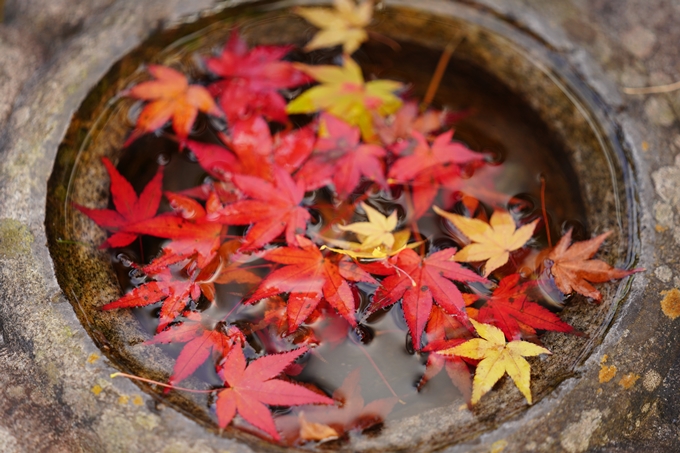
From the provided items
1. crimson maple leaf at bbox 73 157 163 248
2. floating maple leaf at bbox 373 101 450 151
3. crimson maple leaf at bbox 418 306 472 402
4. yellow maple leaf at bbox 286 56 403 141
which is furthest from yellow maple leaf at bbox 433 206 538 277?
crimson maple leaf at bbox 73 157 163 248

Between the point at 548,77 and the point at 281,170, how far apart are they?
3.93 feet

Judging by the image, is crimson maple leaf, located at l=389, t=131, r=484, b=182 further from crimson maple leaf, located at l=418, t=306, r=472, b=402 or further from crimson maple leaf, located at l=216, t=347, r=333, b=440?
crimson maple leaf, located at l=216, t=347, r=333, b=440

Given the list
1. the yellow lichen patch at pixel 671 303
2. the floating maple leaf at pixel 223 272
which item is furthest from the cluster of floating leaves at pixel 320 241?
the yellow lichen patch at pixel 671 303

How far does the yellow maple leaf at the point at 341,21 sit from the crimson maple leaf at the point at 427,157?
57 cm

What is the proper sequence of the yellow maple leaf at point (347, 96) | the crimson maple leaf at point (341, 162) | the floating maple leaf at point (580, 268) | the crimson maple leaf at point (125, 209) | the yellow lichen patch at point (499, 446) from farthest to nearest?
1. the yellow maple leaf at point (347, 96)
2. the crimson maple leaf at point (341, 162)
3. the crimson maple leaf at point (125, 209)
4. the floating maple leaf at point (580, 268)
5. the yellow lichen patch at point (499, 446)

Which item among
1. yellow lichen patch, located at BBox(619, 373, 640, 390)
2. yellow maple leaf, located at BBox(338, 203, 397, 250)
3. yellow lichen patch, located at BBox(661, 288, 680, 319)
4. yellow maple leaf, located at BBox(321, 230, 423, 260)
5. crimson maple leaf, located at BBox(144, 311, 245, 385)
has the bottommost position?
crimson maple leaf, located at BBox(144, 311, 245, 385)

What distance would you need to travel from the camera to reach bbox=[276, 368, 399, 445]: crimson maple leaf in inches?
64.4

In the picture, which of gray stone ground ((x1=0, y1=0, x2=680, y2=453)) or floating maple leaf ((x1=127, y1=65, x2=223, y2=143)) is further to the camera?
floating maple leaf ((x1=127, y1=65, x2=223, y2=143))

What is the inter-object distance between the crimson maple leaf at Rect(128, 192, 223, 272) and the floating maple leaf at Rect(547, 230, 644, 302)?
1.29 m

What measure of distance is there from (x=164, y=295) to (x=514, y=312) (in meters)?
1.24

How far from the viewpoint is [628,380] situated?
1.52 metres

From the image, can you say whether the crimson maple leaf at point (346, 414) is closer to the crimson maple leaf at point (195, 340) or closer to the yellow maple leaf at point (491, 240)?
the crimson maple leaf at point (195, 340)

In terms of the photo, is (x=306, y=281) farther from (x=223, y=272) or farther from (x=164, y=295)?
(x=164, y=295)

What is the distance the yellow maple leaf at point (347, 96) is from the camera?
223 cm
